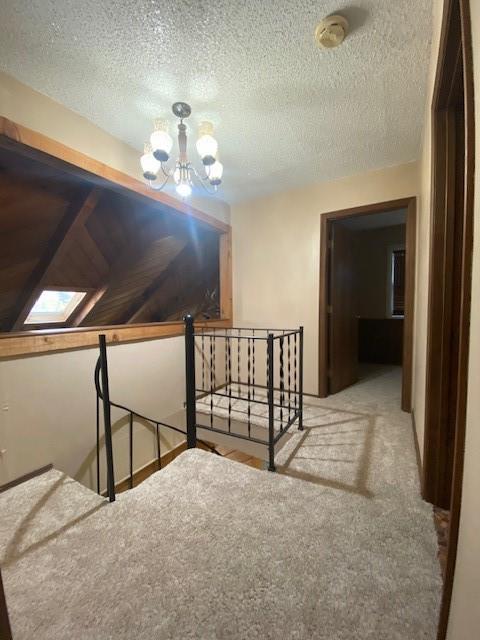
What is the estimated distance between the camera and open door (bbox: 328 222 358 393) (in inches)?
123

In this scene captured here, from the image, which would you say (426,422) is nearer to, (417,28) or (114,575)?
(114,575)

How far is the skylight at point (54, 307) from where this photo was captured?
11.9 feet

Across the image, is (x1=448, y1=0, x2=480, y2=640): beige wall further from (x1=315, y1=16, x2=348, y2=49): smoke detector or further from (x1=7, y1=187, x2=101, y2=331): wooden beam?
(x1=7, y1=187, x2=101, y2=331): wooden beam

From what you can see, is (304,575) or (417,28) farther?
(417,28)

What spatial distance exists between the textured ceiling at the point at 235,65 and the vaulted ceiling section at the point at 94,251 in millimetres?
592

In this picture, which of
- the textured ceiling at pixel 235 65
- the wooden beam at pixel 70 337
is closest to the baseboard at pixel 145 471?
the wooden beam at pixel 70 337

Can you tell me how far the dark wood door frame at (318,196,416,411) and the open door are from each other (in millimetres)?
83

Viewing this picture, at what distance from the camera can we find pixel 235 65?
1578 mm

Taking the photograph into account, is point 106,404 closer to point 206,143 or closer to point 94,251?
point 206,143

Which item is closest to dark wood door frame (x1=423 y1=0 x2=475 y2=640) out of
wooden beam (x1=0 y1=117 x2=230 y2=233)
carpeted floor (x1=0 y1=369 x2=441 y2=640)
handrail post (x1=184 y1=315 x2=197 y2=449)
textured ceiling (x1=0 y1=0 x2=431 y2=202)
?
carpeted floor (x1=0 y1=369 x2=441 y2=640)

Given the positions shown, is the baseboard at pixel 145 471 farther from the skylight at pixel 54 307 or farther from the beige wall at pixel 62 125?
the beige wall at pixel 62 125

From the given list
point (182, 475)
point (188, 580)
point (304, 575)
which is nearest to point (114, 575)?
point (188, 580)

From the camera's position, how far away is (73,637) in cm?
89

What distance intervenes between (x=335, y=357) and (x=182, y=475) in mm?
2207
